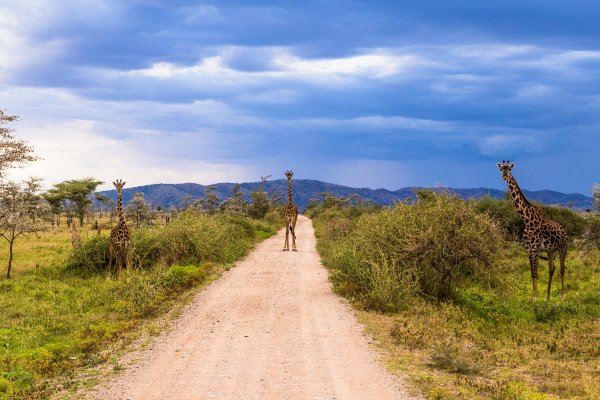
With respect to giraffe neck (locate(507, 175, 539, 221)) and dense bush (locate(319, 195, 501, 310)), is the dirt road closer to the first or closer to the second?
dense bush (locate(319, 195, 501, 310))

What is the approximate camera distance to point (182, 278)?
2009 cm

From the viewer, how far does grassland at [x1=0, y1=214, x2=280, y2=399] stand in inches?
435

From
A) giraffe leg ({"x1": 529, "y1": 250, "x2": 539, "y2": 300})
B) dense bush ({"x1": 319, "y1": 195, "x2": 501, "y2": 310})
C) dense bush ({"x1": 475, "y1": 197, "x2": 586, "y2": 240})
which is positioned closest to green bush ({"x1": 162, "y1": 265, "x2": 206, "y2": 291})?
dense bush ({"x1": 319, "y1": 195, "x2": 501, "y2": 310})

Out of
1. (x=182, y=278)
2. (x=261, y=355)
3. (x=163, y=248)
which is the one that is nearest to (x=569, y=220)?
(x=163, y=248)

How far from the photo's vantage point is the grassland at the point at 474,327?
995 centimetres

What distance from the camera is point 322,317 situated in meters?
14.9

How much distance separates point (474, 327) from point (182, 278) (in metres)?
10.4

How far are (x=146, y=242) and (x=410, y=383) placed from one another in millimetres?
19026

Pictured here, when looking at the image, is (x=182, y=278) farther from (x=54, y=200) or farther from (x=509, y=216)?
(x=54, y=200)

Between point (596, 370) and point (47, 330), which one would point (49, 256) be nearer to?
point (47, 330)

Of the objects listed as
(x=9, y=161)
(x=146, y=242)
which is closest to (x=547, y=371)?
(x=146, y=242)

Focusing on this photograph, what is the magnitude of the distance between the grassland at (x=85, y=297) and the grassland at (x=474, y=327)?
6.07m

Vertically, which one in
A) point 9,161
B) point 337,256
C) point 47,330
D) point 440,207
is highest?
point 9,161

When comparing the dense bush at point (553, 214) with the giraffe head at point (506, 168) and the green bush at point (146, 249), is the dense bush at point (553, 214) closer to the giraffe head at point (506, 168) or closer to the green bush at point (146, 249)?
the giraffe head at point (506, 168)
